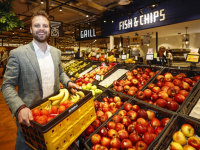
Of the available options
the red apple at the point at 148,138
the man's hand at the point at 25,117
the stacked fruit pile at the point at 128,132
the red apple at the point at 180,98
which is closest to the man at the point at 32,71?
the man's hand at the point at 25,117

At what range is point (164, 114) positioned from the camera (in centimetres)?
161

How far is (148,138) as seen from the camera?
1.30m

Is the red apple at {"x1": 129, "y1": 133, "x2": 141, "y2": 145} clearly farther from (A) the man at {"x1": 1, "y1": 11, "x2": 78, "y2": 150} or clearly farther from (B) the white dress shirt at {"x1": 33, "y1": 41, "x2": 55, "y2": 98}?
(B) the white dress shirt at {"x1": 33, "y1": 41, "x2": 55, "y2": 98}

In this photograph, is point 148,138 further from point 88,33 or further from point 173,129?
point 88,33

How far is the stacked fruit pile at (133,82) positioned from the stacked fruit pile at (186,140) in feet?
3.00

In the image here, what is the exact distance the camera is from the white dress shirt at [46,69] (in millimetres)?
1523

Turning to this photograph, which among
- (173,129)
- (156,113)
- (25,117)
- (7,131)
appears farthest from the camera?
(7,131)

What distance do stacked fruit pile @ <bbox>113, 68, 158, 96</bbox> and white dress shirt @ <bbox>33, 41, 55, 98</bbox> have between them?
1.24m

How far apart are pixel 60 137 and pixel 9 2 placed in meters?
3.40

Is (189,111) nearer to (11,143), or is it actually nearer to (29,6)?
(11,143)

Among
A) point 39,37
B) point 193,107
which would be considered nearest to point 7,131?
point 39,37

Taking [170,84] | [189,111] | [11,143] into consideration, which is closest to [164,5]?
[170,84]

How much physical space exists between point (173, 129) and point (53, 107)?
123cm

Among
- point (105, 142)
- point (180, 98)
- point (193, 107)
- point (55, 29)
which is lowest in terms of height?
point (105, 142)
